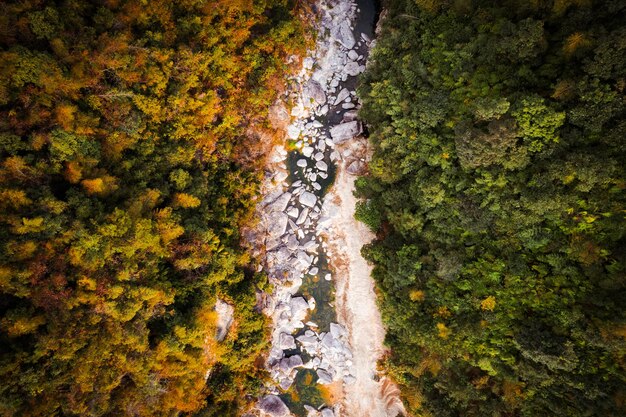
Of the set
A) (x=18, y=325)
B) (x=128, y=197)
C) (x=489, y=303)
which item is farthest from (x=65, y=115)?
(x=489, y=303)

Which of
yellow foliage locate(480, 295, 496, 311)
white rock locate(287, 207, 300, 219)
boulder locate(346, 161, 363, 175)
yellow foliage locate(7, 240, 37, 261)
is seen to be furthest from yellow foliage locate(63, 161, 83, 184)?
yellow foliage locate(480, 295, 496, 311)

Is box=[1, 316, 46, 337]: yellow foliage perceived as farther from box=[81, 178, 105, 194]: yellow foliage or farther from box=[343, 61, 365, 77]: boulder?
box=[343, 61, 365, 77]: boulder

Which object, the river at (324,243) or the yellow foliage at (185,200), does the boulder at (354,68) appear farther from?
the yellow foliage at (185,200)

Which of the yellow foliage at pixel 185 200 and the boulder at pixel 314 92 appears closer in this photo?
the yellow foliage at pixel 185 200

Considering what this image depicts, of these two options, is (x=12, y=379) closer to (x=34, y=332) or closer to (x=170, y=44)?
(x=34, y=332)

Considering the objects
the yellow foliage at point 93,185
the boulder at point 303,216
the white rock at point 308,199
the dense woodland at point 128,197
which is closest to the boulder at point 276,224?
the boulder at point 303,216

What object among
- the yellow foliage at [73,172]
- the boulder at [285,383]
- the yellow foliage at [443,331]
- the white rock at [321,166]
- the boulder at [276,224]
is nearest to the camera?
the yellow foliage at [73,172]

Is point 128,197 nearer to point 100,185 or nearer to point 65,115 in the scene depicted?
point 100,185
